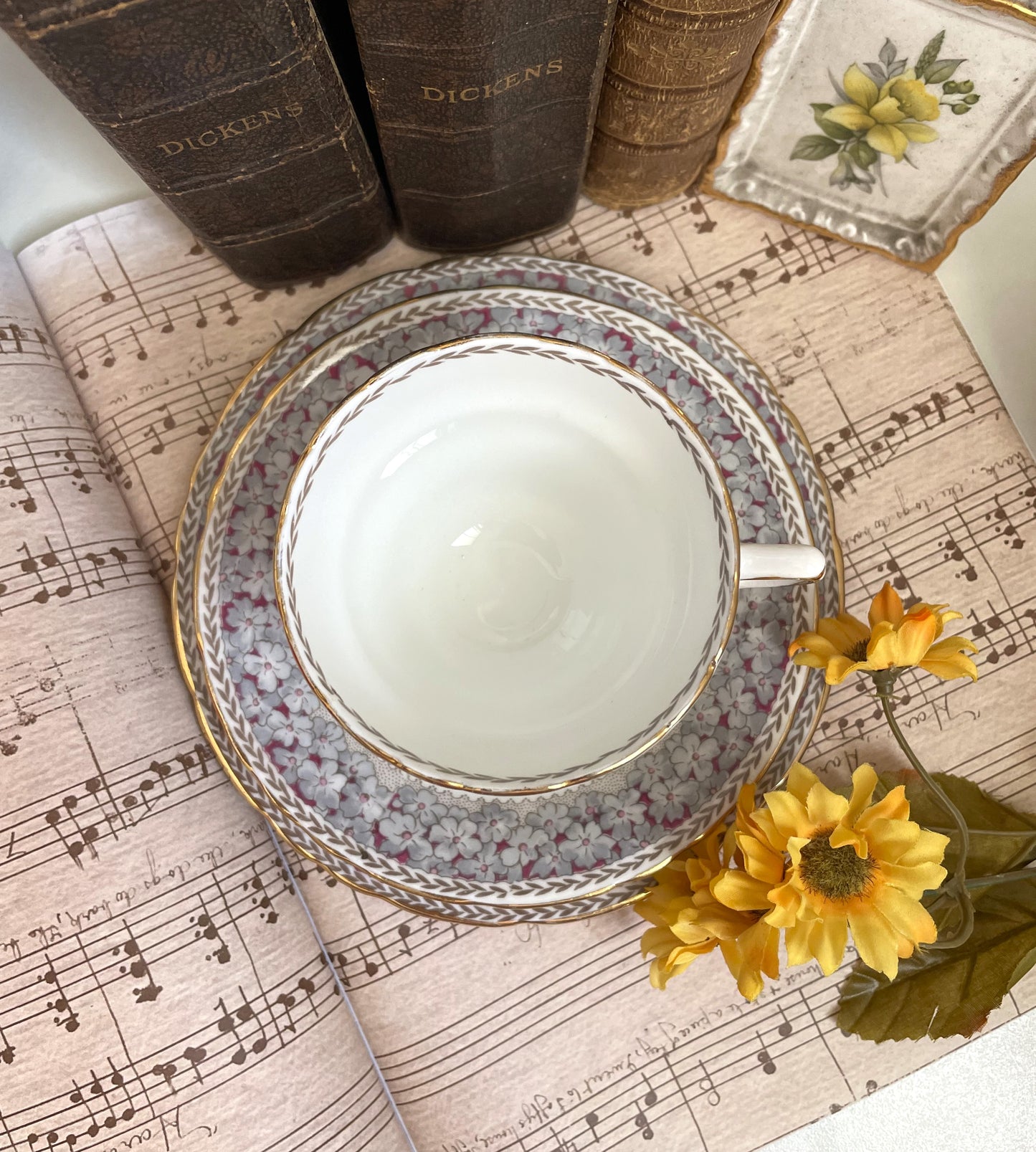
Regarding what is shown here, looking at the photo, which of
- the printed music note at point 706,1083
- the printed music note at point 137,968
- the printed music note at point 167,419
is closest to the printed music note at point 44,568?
the printed music note at point 167,419

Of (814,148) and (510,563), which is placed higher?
(814,148)

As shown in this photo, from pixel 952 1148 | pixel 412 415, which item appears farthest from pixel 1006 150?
pixel 952 1148

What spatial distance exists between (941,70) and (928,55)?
0.5 inches

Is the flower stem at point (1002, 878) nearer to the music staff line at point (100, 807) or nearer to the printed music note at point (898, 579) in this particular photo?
the printed music note at point (898, 579)

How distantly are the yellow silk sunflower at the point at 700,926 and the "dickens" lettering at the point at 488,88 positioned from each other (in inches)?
17.1

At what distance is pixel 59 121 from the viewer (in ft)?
1.98

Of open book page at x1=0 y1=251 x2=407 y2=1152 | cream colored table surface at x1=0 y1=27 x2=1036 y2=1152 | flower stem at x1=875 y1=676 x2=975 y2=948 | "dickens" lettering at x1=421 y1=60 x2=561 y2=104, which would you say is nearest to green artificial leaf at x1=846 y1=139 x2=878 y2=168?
cream colored table surface at x1=0 y1=27 x2=1036 y2=1152

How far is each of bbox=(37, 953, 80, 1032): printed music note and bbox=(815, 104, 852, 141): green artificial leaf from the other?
0.69 m

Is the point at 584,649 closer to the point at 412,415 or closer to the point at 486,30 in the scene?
the point at 412,415

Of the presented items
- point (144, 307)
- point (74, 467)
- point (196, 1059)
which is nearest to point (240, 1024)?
point (196, 1059)

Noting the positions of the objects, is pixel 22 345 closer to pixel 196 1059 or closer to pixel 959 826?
pixel 196 1059

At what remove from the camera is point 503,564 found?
568 millimetres

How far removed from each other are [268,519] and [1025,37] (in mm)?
493

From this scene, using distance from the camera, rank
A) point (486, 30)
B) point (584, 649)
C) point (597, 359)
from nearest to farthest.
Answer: point (486, 30) < point (597, 359) < point (584, 649)
